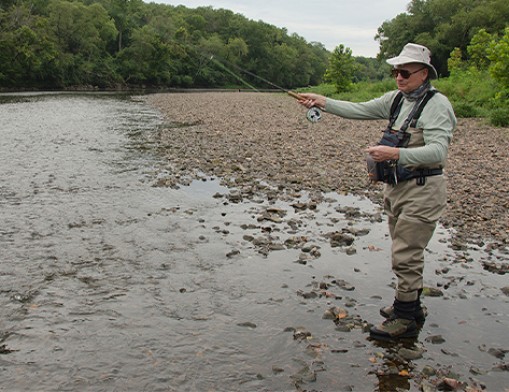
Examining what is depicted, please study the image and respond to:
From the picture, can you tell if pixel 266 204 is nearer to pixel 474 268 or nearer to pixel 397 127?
pixel 474 268

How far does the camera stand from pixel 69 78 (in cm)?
8669

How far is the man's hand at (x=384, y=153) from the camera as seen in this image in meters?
4.68

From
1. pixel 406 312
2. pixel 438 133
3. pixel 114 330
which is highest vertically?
pixel 438 133

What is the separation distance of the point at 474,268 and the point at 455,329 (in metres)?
2.01

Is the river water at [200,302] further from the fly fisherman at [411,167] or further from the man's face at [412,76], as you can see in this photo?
the man's face at [412,76]

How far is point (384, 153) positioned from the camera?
4.75m

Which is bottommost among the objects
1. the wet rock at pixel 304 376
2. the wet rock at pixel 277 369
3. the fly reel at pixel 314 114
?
the wet rock at pixel 277 369

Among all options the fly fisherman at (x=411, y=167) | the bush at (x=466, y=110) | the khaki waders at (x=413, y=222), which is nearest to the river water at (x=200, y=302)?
the fly fisherman at (x=411, y=167)

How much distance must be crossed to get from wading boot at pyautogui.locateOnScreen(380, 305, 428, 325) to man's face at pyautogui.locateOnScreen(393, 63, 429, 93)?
8.16 feet

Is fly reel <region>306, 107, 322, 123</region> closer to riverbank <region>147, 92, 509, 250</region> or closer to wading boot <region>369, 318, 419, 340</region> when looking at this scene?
wading boot <region>369, 318, 419, 340</region>

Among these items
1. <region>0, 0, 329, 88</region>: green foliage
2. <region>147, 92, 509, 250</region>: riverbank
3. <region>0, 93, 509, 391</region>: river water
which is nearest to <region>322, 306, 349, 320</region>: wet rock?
<region>0, 93, 509, 391</region>: river water

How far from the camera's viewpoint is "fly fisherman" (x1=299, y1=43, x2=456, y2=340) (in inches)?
183

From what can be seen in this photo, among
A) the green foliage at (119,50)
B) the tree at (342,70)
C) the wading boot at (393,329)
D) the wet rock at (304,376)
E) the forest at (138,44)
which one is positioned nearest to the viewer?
the wet rock at (304,376)

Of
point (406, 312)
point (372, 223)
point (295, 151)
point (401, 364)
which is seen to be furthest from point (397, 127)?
point (295, 151)
